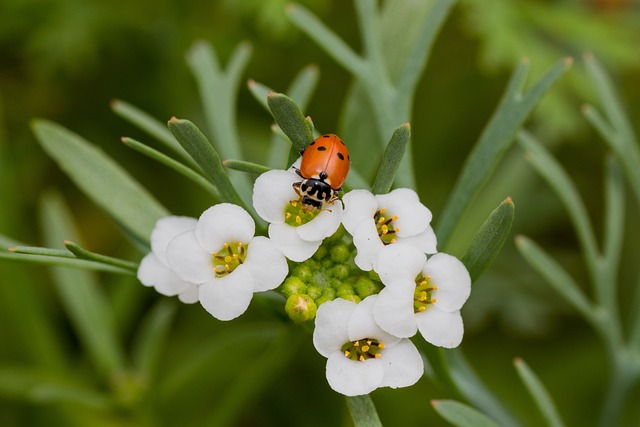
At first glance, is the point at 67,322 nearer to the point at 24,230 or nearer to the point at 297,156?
the point at 24,230

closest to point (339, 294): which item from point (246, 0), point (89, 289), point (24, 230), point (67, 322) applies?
point (89, 289)

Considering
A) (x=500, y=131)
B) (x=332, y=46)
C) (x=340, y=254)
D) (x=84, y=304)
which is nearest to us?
(x=340, y=254)

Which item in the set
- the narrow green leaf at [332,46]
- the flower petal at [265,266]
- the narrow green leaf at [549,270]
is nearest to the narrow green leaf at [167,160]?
the flower petal at [265,266]

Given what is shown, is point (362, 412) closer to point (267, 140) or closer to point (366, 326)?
point (366, 326)

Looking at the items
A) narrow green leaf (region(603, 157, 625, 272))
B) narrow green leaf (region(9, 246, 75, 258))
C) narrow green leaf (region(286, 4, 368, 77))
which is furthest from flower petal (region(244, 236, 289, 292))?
narrow green leaf (region(603, 157, 625, 272))

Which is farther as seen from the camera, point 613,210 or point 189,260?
point 613,210

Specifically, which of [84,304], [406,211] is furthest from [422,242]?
[84,304]

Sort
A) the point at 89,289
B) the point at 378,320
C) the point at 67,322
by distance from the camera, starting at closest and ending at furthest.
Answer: the point at 378,320
the point at 89,289
the point at 67,322
